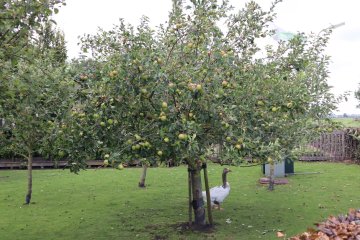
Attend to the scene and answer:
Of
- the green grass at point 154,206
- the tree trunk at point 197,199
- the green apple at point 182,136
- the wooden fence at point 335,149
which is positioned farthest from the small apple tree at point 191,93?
the wooden fence at point 335,149

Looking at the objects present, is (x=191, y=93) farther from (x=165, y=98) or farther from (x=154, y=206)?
(x=154, y=206)

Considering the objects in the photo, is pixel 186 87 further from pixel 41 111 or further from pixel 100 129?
pixel 41 111

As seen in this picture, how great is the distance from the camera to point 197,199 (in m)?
8.30

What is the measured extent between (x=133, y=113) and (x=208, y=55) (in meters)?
1.27

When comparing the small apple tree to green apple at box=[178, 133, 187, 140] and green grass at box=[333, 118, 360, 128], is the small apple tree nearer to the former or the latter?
green apple at box=[178, 133, 187, 140]

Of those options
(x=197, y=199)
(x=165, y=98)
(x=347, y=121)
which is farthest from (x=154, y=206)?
(x=347, y=121)

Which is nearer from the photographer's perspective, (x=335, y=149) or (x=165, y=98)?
(x=165, y=98)

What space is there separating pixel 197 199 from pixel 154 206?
2.49 m

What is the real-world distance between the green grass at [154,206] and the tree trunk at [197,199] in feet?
1.02

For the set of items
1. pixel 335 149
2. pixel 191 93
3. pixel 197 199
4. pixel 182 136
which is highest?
pixel 191 93

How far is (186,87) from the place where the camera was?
552 cm

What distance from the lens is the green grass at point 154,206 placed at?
8242 millimetres

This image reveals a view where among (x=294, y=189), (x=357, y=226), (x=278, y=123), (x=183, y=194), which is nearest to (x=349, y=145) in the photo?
(x=294, y=189)

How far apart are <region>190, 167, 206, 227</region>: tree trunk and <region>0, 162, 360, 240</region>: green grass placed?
1.02 ft
